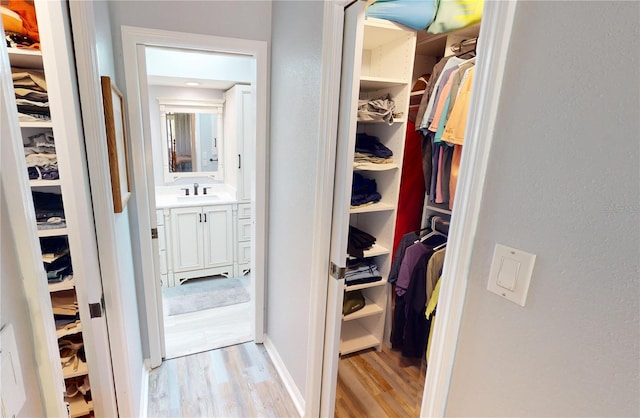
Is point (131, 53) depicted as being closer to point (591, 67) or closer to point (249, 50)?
point (249, 50)

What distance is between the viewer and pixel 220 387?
6.65 feet

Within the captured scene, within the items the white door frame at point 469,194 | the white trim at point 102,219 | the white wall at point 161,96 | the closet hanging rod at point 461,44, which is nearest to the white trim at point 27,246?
the white trim at point 102,219

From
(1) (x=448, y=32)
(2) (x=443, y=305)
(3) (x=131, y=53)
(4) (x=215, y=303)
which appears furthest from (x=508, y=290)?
(4) (x=215, y=303)

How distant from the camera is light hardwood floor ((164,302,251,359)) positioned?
7.89 feet

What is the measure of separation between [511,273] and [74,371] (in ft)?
6.71

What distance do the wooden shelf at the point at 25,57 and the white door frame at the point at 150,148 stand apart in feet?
1.26

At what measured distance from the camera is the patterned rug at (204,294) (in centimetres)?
297

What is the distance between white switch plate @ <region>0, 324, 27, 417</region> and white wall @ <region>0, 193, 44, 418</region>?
1 centimetres

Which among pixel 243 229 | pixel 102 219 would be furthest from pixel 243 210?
pixel 102 219

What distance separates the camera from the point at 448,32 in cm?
184

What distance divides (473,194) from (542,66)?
0.28 metres

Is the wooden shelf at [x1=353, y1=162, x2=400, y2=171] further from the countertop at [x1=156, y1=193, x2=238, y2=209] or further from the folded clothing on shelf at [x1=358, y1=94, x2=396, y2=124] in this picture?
the countertop at [x1=156, y1=193, x2=238, y2=209]

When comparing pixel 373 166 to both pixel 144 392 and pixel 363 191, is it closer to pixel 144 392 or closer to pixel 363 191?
pixel 363 191

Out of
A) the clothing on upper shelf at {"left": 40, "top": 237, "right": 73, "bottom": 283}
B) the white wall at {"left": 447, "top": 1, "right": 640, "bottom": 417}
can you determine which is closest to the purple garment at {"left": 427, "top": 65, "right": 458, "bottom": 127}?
the white wall at {"left": 447, "top": 1, "right": 640, "bottom": 417}
